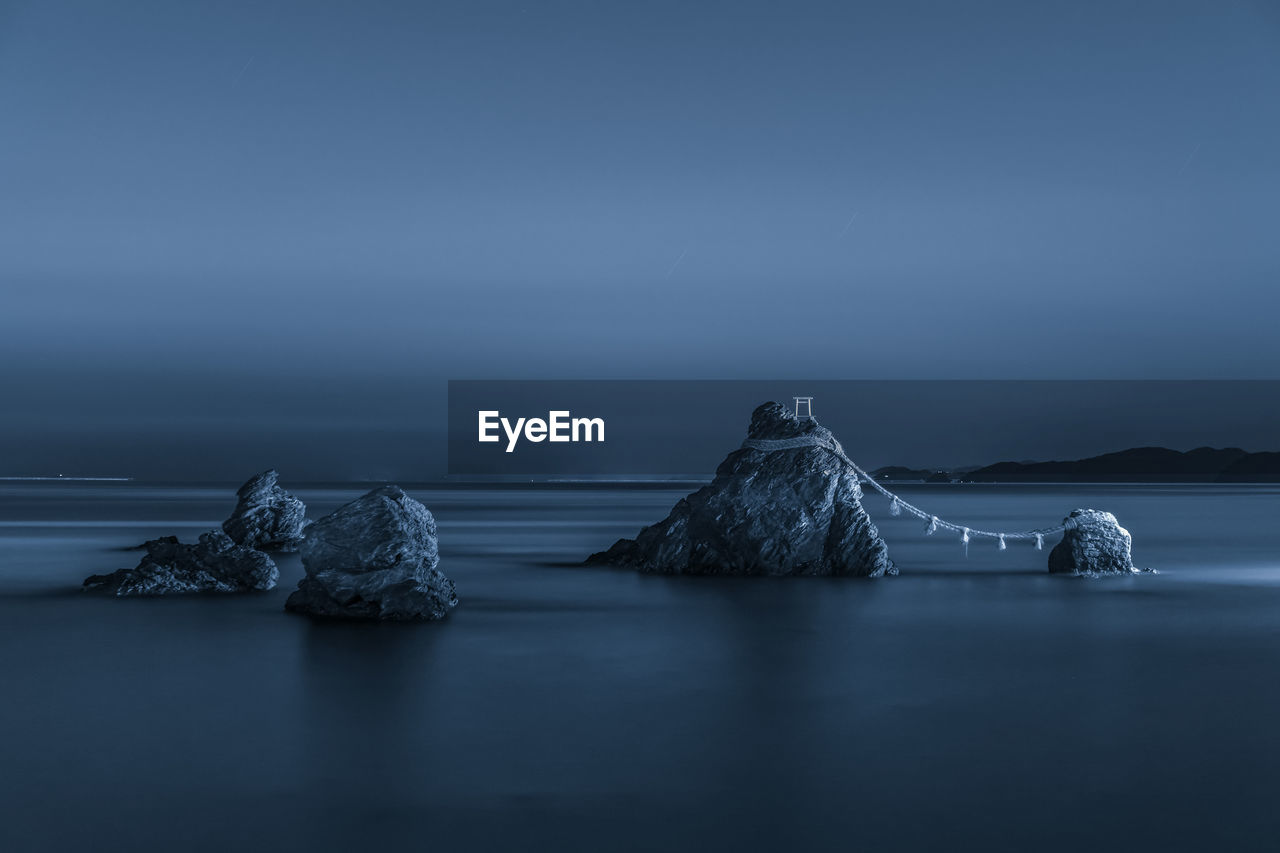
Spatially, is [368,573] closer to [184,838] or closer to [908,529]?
[184,838]

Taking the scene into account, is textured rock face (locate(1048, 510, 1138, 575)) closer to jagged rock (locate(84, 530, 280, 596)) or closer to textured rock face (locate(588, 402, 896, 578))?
textured rock face (locate(588, 402, 896, 578))

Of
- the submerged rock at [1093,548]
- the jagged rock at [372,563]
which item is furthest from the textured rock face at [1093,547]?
the jagged rock at [372,563]

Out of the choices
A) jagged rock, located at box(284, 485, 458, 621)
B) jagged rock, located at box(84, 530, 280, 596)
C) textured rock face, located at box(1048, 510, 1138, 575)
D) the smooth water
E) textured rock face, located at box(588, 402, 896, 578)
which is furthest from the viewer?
textured rock face, located at box(1048, 510, 1138, 575)

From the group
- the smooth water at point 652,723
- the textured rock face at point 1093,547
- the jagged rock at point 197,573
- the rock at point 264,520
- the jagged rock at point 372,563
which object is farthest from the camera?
the rock at point 264,520

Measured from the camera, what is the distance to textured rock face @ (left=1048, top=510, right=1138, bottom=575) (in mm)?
21406

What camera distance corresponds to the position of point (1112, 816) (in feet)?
22.0

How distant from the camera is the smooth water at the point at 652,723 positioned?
657cm

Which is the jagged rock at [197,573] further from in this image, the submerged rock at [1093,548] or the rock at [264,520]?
the submerged rock at [1093,548]

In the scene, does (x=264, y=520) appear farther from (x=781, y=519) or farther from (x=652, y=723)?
(x=652, y=723)

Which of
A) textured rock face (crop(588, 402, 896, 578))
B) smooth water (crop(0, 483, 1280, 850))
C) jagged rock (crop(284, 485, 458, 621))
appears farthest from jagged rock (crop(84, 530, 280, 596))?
textured rock face (crop(588, 402, 896, 578))

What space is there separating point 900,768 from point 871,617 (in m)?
8.06

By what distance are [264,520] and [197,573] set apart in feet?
28.8

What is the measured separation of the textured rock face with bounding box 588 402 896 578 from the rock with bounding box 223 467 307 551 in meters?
10.6

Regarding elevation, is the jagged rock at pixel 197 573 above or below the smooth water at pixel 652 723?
above
